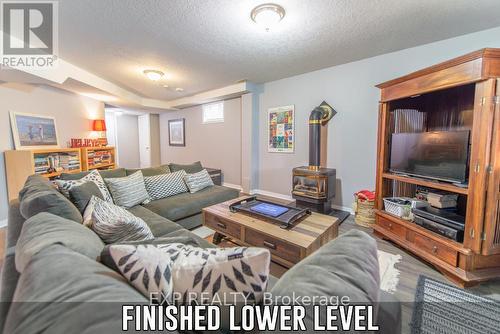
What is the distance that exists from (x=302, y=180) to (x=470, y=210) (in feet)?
6.30

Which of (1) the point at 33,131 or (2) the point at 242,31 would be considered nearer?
(2) the point at 242,31

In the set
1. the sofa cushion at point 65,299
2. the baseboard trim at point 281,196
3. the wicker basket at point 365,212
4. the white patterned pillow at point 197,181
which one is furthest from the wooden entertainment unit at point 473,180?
the white patterned pillow at point 197,181

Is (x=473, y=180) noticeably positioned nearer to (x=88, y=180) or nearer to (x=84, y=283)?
(x=84, y=283)

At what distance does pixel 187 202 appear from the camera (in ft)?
8.47

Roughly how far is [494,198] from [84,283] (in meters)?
2.52

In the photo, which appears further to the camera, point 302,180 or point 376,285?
point 302,180

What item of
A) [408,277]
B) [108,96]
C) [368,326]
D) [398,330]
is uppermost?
[108,96]

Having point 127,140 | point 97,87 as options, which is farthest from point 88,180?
point 127,140

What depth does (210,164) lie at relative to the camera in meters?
5.55

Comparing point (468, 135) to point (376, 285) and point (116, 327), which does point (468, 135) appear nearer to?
point (376, 285)

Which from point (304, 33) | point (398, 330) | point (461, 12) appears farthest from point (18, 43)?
point (461, 12)

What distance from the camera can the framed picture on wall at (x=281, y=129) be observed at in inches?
156

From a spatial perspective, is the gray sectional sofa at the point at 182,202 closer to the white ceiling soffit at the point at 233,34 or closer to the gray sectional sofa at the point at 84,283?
the gray sectional sofa at the point at 84,283

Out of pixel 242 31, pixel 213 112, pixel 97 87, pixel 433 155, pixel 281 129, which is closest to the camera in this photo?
pixel 433 155
